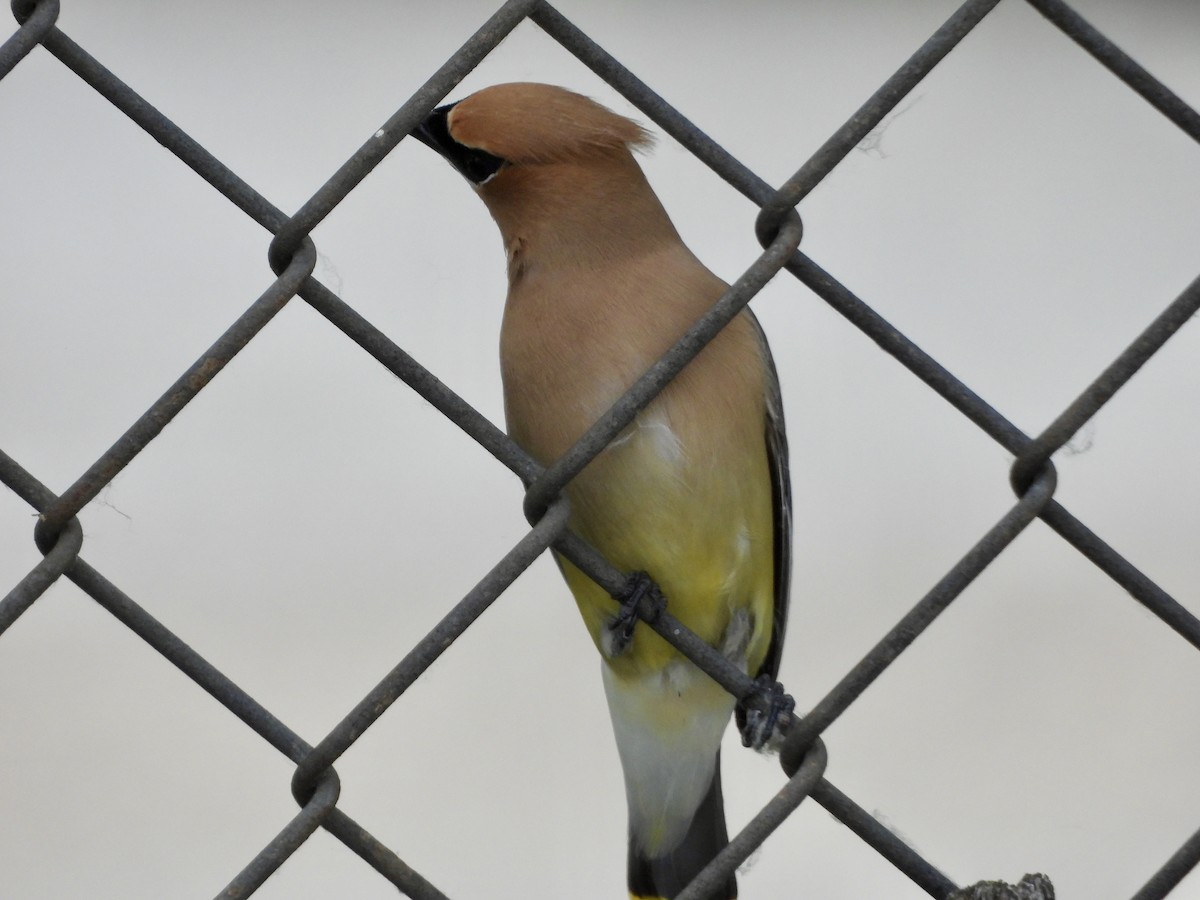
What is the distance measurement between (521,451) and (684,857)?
133 centimetres

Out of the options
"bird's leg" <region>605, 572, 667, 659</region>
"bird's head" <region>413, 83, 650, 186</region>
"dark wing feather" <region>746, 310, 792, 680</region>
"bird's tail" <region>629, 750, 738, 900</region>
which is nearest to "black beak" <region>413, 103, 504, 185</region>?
"bird's head" <region>413, 83, 650, 186</region>

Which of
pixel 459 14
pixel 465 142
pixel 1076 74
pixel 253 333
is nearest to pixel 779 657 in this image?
pixel 465 142

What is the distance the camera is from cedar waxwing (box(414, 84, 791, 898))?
179cm

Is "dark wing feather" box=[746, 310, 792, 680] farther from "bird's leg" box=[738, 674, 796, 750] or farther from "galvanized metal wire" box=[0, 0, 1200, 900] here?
"galvanized metal wire" box=[0, 0, 1200, 900]

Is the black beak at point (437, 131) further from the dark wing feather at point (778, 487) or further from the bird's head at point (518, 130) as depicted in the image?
the dark wing feather at point (778, 487)

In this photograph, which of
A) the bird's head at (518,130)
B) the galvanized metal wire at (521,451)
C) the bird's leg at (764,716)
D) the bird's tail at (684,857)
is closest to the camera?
the galvanized metal wire at (521,451)

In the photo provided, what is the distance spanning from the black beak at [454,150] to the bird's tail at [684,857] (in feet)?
3.52

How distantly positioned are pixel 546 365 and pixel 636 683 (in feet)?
2.09

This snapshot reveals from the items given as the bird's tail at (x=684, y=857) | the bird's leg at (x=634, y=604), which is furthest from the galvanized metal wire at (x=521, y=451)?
the bird's tail at (x=684, y=857)

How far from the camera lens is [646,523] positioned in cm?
188

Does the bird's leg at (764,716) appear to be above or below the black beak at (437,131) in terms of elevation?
below

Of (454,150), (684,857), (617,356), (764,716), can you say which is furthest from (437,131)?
(684,857)

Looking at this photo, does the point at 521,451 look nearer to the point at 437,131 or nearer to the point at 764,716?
the point at 437,131

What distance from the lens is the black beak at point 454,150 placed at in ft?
5.81
